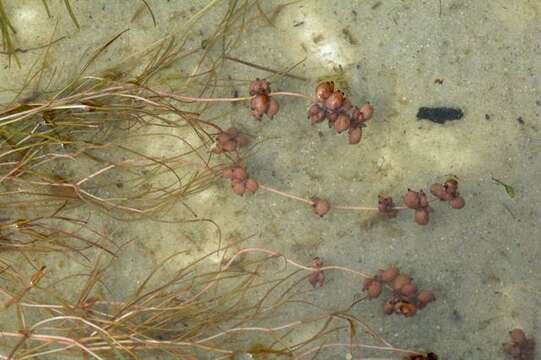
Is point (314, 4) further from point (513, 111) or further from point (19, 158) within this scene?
point (19, 158)

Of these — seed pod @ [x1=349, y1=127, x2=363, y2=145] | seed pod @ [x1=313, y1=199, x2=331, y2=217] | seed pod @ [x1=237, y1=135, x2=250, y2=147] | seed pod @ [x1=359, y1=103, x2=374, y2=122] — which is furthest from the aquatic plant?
seed pod @ [x1=359, y1=103, x2=374, y2=122]

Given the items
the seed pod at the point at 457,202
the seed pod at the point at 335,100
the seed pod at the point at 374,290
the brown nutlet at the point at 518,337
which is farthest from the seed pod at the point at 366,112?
the brown nutlet at the point at 518,337

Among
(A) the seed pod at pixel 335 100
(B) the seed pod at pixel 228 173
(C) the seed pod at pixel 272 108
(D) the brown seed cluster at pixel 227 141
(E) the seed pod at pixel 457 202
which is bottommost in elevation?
(E) the seed pod at pixel 457 202

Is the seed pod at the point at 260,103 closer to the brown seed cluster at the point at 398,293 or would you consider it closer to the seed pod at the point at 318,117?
the seed pod at the point at 318,117

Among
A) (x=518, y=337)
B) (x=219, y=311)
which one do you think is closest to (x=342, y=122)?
(x=219, y=311)

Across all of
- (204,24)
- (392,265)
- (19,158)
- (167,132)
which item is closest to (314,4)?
(204,24)

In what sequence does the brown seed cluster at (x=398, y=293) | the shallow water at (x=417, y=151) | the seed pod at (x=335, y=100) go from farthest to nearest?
the shallow water at (x=417, y=151), the brown seed cluster at (x=398, y=293), the seed pod at (x=335, y=100)
